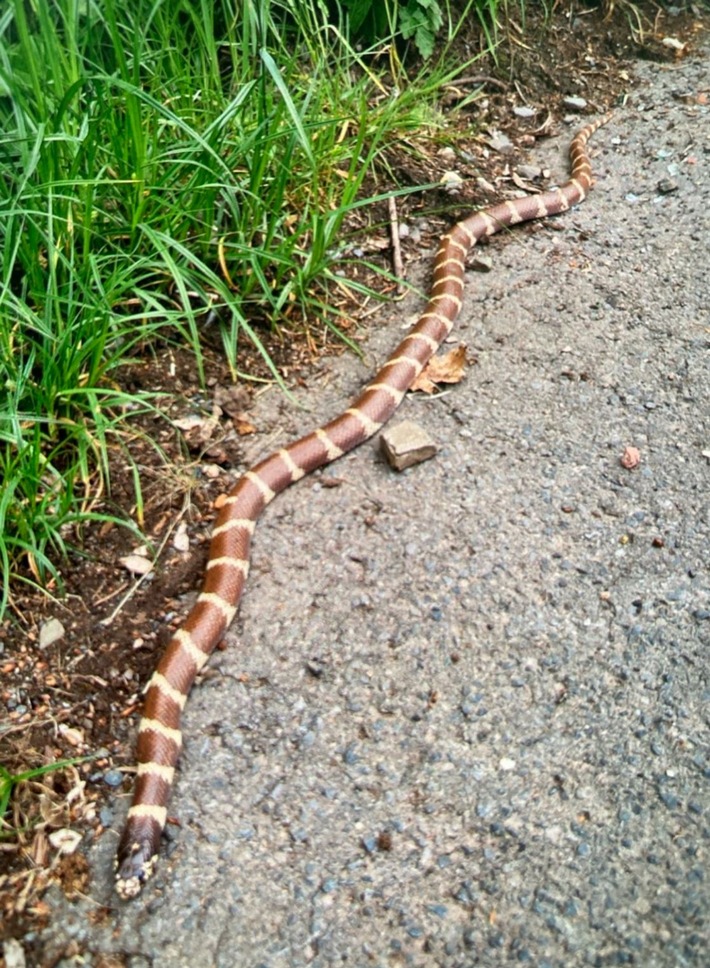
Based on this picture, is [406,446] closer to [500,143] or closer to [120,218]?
[120,218]

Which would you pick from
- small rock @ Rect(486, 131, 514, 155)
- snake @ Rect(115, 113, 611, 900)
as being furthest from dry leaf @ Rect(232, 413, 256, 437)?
small rock @ Rect(486, 131, 514, 155)

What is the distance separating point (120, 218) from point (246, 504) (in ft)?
4.04

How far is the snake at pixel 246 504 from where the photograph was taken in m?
2.63

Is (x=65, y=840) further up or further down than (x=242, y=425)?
further down

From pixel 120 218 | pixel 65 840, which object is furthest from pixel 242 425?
pixel 65 840

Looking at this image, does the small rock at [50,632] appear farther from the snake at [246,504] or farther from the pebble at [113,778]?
the pebble at [113,778]

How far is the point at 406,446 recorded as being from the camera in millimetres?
3590

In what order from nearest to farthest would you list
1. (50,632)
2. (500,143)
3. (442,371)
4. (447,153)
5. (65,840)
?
(65,840)
(50,632)
(442,371)
(447,153)
(500,143)

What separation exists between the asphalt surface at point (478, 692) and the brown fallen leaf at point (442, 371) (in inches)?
2.4

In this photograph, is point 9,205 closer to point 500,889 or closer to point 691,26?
point 500,889

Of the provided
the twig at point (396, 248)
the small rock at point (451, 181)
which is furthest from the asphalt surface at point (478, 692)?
the small rock at point (451, 181)

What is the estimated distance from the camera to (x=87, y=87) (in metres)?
3.66

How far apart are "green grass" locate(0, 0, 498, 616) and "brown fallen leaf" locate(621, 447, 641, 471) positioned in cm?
140

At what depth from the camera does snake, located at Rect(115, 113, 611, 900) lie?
263 cm
